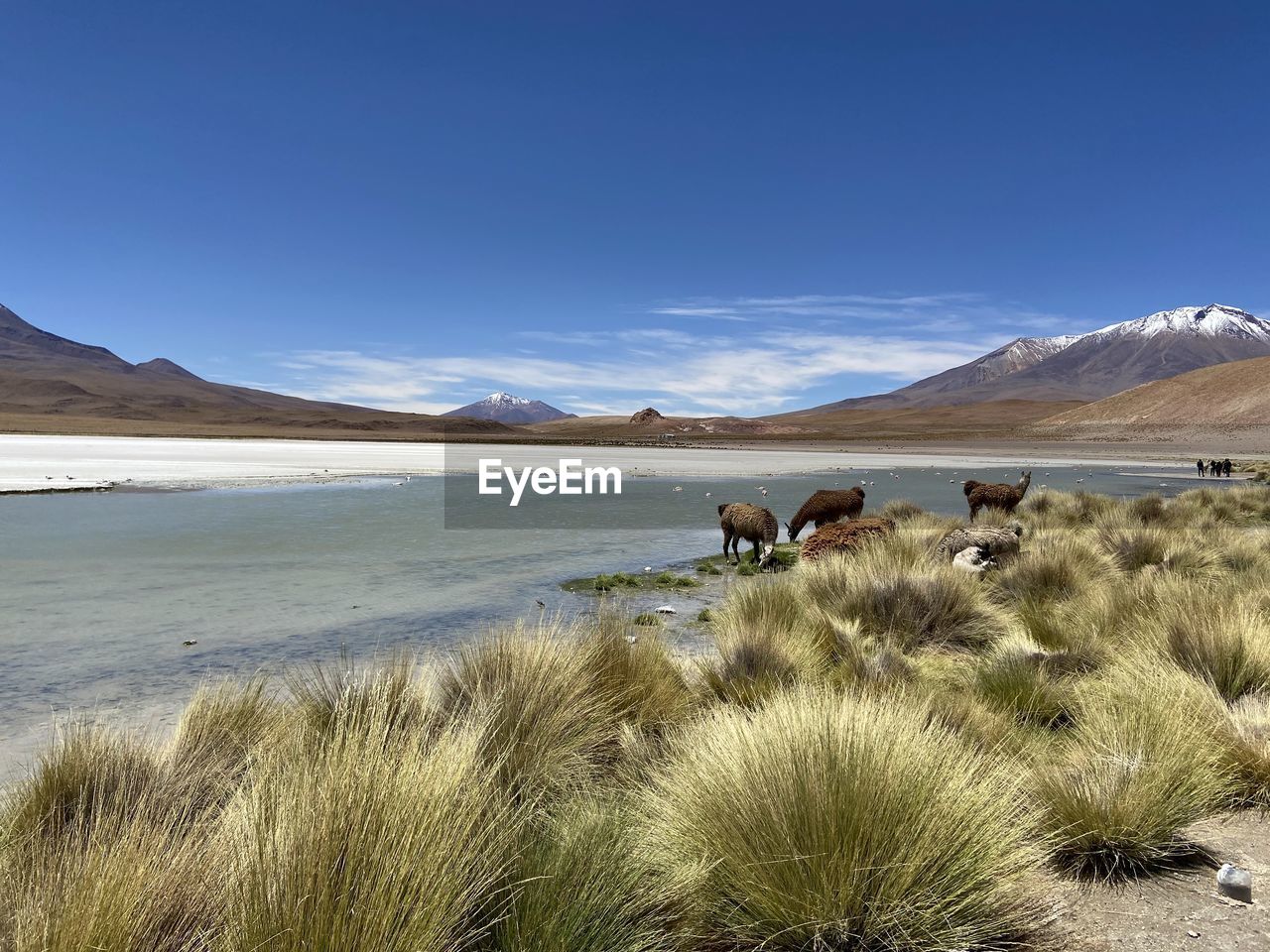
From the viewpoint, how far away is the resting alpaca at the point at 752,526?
10820 millimetres

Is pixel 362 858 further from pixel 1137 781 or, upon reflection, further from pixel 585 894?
pixel 1137 781

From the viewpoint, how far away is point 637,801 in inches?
119

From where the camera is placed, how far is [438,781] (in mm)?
2234

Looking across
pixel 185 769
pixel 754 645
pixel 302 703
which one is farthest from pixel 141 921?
pixel 754 645

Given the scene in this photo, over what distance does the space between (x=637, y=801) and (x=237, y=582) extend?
793 centimetres

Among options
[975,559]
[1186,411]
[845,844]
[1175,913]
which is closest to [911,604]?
[975,559]

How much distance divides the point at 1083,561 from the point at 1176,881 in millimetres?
6585

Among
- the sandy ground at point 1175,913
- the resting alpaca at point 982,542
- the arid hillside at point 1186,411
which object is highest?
the arid hillside at point 1186,411

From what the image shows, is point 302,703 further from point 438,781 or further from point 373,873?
point 373,873

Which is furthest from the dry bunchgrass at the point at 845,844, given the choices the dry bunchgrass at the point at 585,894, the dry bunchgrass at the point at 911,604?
the dry bunchgrass at the point at 911,604

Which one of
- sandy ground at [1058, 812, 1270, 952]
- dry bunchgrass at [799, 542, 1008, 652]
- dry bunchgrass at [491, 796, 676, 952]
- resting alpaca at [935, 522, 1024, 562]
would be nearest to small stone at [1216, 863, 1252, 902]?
sandy ground at [1058, 812, 1270, 952]

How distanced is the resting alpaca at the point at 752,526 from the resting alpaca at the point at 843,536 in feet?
2.73

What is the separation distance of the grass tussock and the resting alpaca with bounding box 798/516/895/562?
4125 millimetres

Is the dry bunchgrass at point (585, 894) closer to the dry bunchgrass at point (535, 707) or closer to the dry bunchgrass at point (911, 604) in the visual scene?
the dry bunchgrass at point (535, 707)
